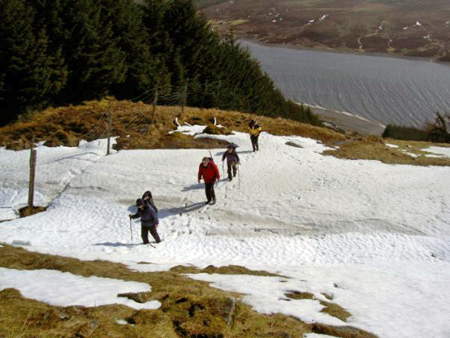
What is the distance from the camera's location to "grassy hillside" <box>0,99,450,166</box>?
24078mm

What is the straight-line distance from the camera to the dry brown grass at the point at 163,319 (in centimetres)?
688

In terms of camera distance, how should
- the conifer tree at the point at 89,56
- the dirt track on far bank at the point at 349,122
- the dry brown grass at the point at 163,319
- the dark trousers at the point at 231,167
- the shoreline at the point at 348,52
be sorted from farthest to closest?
the shoreline at the point at 348,52 → the dirt track on far bank at the point at 349,122 → the conifer tree at the point at 89,56 → the dark trousers at the point at 231,167 → the dry brown grass at the point at 163,319

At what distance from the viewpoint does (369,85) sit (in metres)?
118

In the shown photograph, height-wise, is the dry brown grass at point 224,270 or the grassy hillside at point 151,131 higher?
the grassy hillside at point 151,131

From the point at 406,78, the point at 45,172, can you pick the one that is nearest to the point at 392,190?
the point at 45,172

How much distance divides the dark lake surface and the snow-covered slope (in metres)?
80.8

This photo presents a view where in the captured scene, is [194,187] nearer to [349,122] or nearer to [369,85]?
[349,122]

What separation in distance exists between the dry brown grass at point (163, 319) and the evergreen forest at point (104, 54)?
23.2 metres

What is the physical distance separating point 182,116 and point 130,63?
47.0ft

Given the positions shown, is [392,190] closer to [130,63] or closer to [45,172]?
[45,172]

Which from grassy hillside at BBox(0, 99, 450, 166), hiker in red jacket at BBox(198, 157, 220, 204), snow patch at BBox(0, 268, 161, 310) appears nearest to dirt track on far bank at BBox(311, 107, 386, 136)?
grassy hillside at BBox(0, 99, 450, 166)

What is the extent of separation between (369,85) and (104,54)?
102 metres

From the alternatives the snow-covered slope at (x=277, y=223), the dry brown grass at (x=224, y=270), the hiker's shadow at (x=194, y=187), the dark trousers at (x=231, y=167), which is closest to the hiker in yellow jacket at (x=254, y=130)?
the snow-covered slope at (x=277, y=223)

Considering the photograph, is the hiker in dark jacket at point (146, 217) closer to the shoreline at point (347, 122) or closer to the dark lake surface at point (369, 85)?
the shoreline at point (347, 122)
